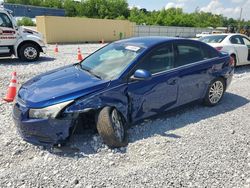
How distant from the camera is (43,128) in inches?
124

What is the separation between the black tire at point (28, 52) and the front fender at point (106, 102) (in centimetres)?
845

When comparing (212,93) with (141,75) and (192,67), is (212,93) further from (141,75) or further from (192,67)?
(141,75)

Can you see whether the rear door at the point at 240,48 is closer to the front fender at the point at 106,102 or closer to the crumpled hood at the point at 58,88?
the front fender at the point at 106,102

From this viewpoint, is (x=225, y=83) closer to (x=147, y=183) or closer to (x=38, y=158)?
(x=147, y=183)

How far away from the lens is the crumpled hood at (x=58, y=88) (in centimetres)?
323

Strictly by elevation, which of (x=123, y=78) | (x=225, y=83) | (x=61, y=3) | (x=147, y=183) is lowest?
(x=147, y=183)

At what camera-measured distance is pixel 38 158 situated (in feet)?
10.7

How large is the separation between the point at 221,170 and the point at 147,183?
966 mm

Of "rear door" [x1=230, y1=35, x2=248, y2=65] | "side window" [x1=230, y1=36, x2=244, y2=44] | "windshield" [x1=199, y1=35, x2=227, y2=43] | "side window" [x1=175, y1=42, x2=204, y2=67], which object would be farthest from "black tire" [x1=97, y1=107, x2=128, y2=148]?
"side window" [x1=230, y1=36, x2=244, y2=44]

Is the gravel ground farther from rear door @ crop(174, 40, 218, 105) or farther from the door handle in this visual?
the door handle

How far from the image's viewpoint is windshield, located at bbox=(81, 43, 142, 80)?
383cm

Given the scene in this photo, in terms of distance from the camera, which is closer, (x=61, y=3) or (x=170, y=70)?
(x=170, y=70)

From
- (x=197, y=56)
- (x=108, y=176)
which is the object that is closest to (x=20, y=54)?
(x=197, y=56)

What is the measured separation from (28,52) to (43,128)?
28.0 ft
